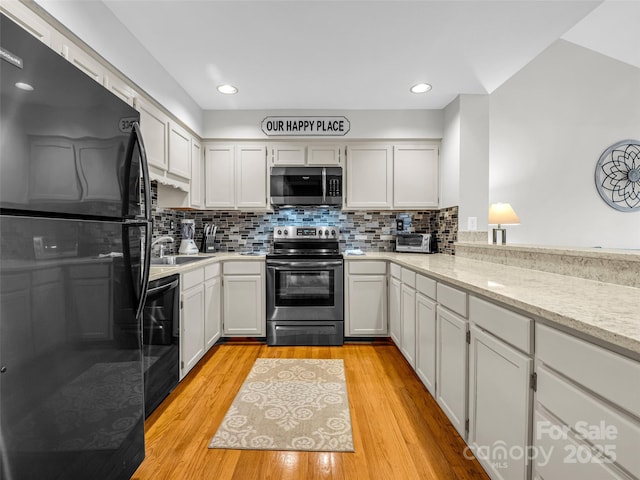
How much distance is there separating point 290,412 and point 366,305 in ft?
4.66

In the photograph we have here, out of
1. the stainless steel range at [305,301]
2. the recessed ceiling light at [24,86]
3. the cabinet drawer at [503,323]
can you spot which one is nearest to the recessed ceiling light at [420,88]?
the stainless steel range at [305,301]

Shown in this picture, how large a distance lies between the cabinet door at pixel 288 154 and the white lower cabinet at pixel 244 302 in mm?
1168

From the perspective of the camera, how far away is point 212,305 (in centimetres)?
283

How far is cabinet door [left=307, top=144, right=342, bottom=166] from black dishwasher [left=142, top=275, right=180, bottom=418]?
1.94 m

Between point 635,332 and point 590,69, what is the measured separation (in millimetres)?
5055

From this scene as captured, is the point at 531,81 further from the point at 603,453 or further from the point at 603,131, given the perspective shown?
the point at 603,453

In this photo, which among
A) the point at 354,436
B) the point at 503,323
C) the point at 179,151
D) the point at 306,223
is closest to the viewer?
the point at 503,323

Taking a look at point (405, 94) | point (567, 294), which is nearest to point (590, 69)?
point (405, 94)

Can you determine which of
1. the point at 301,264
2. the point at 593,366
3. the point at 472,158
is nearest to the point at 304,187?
the point at 301,264

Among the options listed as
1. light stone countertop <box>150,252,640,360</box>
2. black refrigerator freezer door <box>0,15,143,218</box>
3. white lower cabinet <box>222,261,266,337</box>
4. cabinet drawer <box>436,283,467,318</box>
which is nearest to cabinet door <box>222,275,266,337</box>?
white lower cabinet <box>222,261,266,337</box>

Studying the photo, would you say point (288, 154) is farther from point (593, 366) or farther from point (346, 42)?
point (593, 366)

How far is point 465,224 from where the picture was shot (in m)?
2.96

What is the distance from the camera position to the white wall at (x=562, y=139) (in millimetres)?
3820

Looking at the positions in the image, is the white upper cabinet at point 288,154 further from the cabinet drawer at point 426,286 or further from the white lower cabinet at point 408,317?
the cabinet drawer at point 426,286
